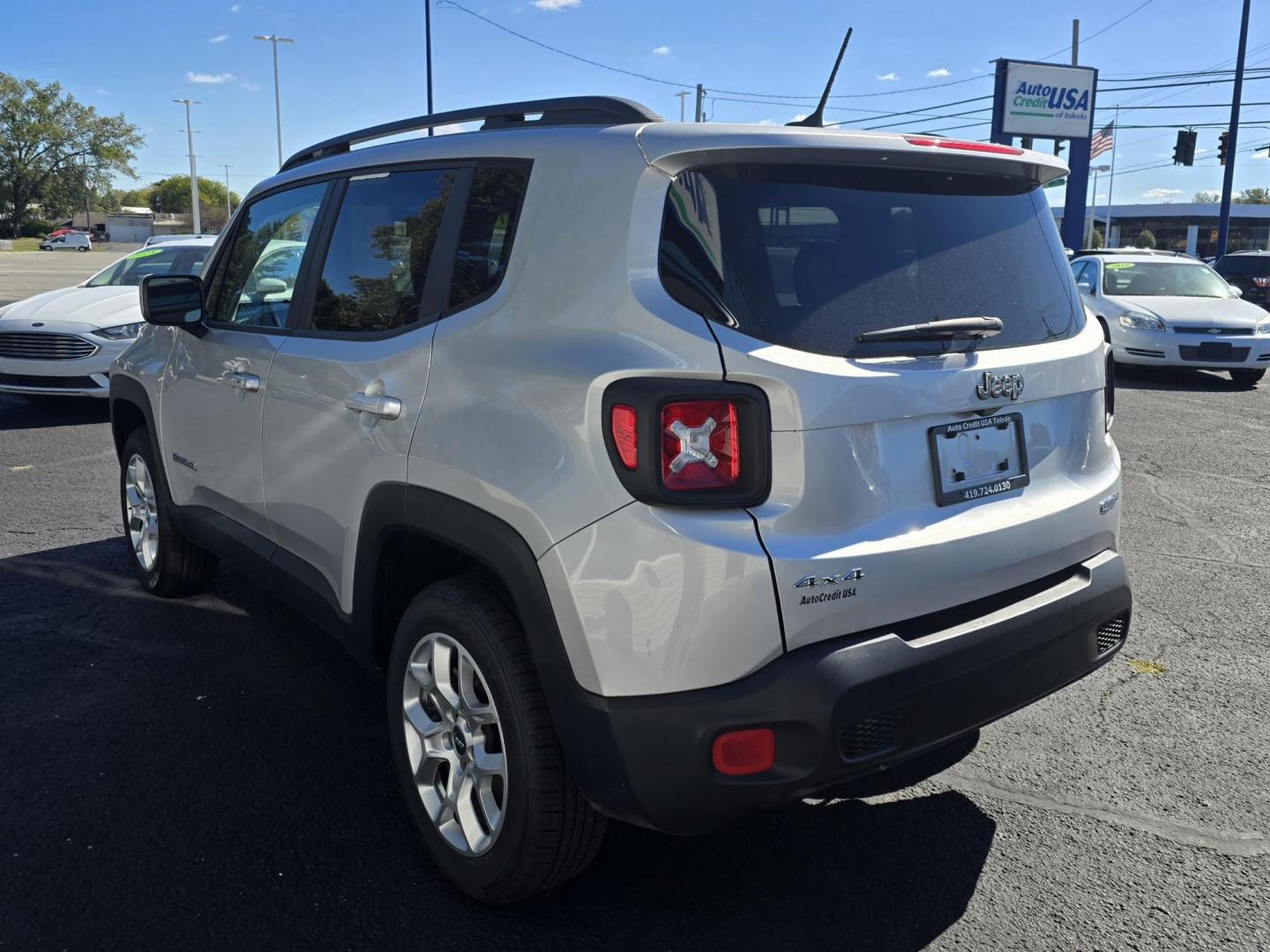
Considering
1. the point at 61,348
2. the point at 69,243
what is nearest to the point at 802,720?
the point at 61,348

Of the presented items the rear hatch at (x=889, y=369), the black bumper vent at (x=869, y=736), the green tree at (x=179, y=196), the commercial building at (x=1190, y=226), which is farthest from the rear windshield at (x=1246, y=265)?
the green tree at (x=179, y=196)

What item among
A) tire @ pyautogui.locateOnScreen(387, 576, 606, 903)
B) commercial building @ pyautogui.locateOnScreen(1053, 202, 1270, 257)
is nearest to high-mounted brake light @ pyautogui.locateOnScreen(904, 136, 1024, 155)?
tire @ pyautogui.locateOnScreen(387, 576, 606, 903)

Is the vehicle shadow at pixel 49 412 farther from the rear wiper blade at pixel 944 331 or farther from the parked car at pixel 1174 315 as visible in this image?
the parked car at pixel 1174 315

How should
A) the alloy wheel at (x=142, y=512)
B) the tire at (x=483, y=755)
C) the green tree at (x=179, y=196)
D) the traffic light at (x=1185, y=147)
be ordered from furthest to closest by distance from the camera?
the green tree at (x=179, y=196)
the traffic light at (x=1185, y=147)
the alloy wheel at (x=142, y=512)
the tire at (x=483, y=755)

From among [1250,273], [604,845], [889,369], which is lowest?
[604,845]

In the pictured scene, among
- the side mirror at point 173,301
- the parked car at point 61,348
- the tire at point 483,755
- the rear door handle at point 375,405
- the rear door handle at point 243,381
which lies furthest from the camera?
the parked car at point 61,348

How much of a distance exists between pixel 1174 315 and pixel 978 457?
11.4 meters

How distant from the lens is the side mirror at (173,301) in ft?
13.3

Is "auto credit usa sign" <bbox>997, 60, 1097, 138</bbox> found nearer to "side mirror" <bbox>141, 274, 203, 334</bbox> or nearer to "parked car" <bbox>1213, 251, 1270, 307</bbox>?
"parked car" <bbox>1213, 251, 1270, 307</bbox>

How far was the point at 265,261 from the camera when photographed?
154 inches

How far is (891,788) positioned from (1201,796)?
904mm

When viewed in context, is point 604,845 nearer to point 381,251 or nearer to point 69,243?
point 381,251

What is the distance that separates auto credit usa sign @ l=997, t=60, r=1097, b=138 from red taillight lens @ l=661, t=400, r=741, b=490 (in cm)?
2879

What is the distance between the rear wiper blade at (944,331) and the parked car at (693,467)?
0.01 meters
